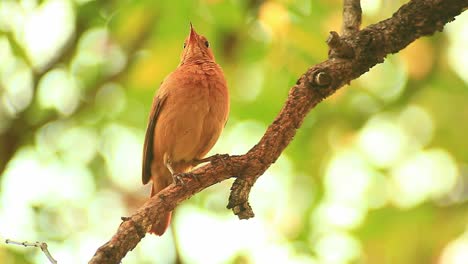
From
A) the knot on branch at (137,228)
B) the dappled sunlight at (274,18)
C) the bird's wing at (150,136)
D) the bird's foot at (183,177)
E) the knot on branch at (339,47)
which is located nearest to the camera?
the knot on branch at (137,228)

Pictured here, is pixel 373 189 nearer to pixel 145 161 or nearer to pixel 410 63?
pixel 410 63

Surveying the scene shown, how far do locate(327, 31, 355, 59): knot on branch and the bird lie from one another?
5.74ft

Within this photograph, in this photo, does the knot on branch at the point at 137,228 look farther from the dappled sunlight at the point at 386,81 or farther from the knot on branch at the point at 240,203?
the dappled sunlight at the point at 386,81

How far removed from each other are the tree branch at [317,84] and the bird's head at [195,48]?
2.20 m

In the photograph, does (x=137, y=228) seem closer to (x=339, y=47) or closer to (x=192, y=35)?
(x=339, y=47)

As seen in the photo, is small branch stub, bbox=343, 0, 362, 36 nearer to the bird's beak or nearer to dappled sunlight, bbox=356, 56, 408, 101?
the bird's beak

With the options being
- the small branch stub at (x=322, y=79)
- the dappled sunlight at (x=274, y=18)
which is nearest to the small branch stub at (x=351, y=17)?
the small branch stub at (x=322, y=79)

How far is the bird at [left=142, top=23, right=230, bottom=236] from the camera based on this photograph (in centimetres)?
560

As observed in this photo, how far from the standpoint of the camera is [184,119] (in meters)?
5.61

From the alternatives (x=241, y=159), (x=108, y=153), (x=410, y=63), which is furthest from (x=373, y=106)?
(x=241, y=159)

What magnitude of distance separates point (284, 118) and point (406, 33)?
32.1 inches

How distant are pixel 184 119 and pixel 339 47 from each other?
1.96m

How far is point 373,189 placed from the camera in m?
6.60

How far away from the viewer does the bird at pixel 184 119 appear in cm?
560
